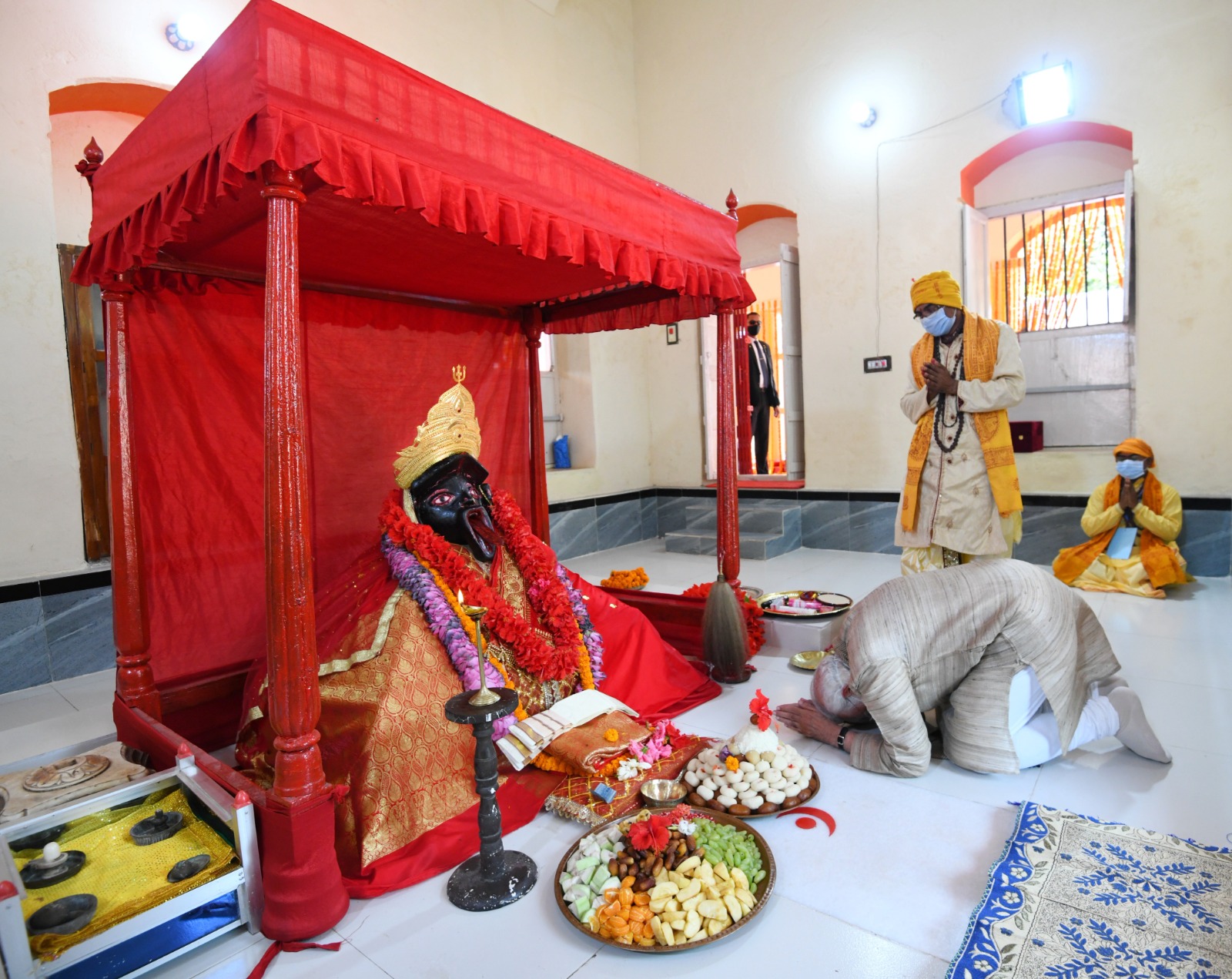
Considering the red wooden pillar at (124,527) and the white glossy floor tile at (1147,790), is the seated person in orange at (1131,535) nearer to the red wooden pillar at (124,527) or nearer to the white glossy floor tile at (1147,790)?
the white glossy floor tile at (1147,790)

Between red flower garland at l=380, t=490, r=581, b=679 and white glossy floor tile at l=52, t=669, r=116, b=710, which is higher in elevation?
red flower garland at l=380, t=490, r=581, b=679

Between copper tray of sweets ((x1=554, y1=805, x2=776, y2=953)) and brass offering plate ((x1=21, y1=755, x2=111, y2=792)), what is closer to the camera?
copper tray of sweets ((x1=554, y1=805, x2=776, y2=953))

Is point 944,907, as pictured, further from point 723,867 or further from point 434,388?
point 434,388

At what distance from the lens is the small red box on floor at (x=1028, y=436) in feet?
21.2

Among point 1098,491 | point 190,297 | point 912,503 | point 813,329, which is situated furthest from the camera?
point 813,329

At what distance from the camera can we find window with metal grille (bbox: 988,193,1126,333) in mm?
6535

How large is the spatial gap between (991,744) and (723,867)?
1229 millimetres

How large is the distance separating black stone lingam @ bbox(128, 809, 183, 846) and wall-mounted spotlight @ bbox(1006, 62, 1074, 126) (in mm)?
7325

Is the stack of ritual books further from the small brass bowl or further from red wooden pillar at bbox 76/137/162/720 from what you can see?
red wooden pillar at bbox 76/137/162/720

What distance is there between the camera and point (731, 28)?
26.3 ft

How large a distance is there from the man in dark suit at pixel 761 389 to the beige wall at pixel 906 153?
80cm

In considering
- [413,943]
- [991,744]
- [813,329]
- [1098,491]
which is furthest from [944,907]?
[813,329]

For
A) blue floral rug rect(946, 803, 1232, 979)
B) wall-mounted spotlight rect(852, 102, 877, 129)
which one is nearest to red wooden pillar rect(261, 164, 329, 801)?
blue floral rug rect(946, 803, 1232, 979)

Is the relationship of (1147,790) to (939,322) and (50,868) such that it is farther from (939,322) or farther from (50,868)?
(50,868)
